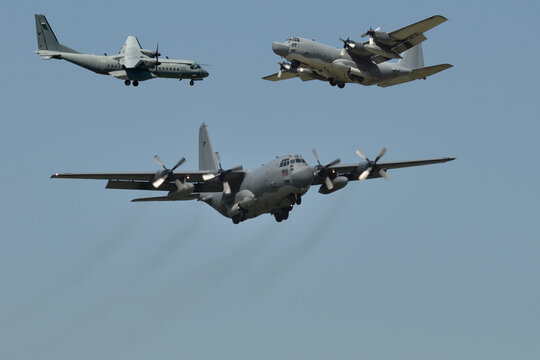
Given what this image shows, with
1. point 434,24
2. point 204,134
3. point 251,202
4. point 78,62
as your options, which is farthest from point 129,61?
point 434,24

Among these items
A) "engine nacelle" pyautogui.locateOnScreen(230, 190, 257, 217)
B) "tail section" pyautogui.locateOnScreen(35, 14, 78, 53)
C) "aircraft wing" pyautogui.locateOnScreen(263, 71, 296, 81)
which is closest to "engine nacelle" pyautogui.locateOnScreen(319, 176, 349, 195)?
"engine nacelle" pyautogui.locateOnScreen(230, 190, 257, 217)

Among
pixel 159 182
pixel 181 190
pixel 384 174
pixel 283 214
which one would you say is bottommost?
pixel 283 214

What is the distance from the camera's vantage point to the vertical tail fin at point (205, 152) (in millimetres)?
86438

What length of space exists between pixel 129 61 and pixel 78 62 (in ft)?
14.4

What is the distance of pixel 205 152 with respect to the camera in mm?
87500

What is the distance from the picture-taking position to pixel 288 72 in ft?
252

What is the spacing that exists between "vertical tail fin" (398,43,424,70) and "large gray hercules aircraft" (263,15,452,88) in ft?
16.0

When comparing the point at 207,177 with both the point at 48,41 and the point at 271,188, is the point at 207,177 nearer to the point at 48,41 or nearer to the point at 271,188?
the point at 271,188

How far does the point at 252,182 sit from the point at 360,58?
1211cm

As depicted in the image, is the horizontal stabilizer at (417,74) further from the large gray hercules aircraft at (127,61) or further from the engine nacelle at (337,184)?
the large gray hercules aircraft at (127,61)

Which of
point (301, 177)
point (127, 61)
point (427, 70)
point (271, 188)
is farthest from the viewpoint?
point (127, 61)

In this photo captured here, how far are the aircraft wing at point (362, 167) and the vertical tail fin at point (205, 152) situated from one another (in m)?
12.9

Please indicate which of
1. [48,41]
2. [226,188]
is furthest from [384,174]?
[48,41]

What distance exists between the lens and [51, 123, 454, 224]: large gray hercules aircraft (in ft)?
234
